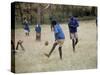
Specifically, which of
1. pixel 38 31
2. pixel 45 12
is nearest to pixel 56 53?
pixel 38 31

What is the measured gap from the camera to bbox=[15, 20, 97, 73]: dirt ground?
2.44 meters

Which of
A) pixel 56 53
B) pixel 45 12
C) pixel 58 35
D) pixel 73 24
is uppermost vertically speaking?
pixel 45 12

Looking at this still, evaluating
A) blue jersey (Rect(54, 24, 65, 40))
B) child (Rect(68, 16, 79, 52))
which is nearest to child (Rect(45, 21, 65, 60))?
blue jersey (Rect(54, 24, 65, 40))

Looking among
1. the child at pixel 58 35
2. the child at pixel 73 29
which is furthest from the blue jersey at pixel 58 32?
the child at pixel 73 29

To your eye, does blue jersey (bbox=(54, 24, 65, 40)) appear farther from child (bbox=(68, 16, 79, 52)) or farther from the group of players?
child (bbox=(68, 16, 79, 52))

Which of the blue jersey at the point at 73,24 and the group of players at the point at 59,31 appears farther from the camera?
the blue jersey at the point at 73,24

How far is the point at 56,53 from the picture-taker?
2.61 meters

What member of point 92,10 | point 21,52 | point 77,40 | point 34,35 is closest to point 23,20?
point 34,35

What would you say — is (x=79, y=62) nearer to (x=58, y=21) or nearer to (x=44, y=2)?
(x=58, y=21)

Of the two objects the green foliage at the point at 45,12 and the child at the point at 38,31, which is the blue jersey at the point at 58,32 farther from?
the child at the point at 38,31

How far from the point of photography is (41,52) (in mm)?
2537

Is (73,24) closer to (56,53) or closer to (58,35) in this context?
(58,35)

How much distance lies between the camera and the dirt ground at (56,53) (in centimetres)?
244

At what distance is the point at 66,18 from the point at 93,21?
16.3 inches
